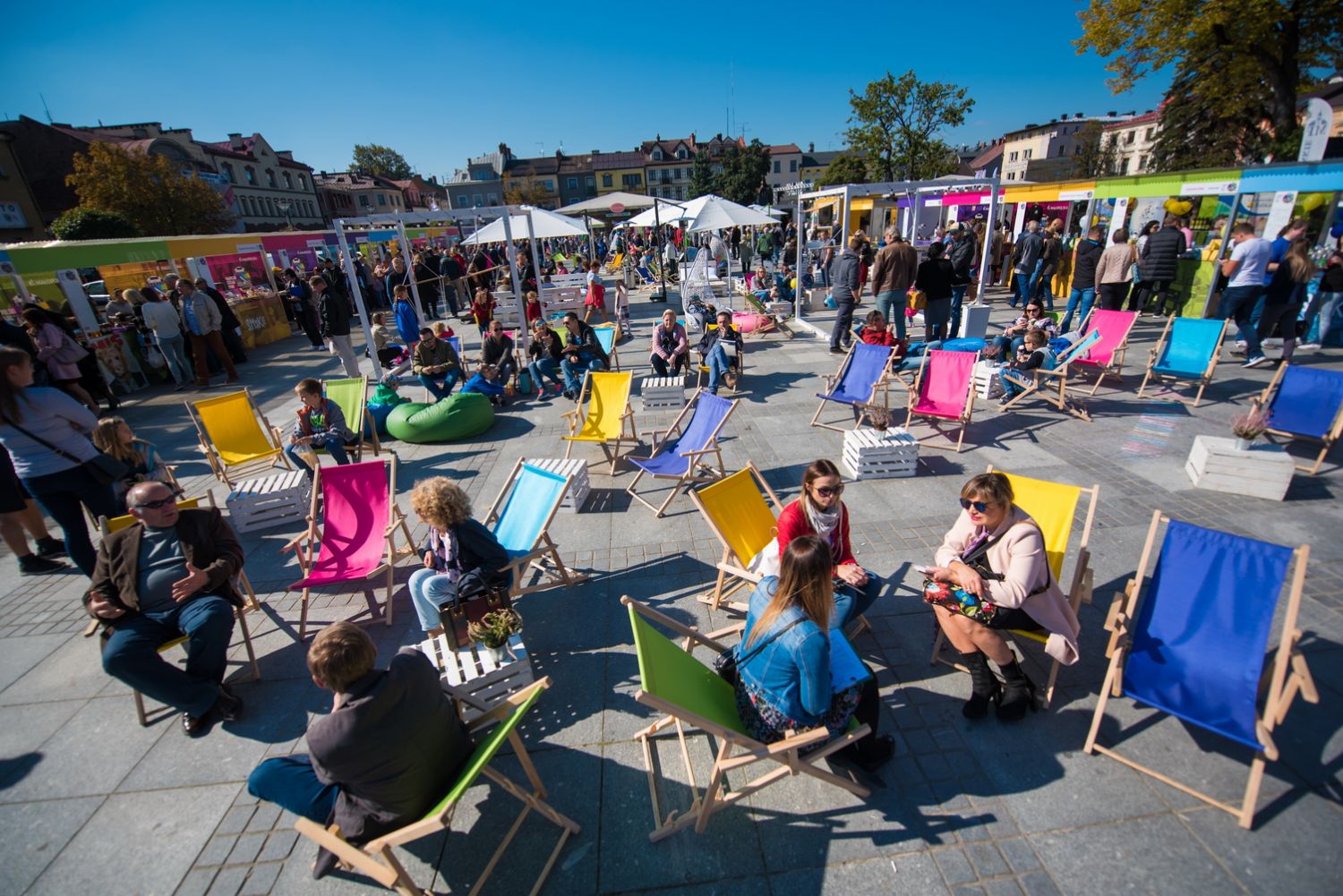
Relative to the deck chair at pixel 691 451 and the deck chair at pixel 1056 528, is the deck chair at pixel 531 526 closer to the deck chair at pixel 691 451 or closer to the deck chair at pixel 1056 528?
the deck chair at pixel 691 451

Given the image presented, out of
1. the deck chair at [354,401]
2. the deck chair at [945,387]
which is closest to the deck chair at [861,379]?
the deck chair at [945,387]

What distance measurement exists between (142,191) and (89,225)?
6.50 meters

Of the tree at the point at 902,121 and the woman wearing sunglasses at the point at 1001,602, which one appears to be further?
the tree at the point at 902,121

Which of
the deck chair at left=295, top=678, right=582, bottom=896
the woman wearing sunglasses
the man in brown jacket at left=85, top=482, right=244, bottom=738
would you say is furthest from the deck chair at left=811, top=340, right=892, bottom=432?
the man in brown jacket at left=85, top=482, right=244, bottom=738

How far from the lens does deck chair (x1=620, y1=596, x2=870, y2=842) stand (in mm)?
2256

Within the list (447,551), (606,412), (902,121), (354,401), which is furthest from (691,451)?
(902,121)

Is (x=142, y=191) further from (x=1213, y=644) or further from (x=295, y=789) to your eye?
(x=1213, y=644)

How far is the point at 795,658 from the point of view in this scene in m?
2.35

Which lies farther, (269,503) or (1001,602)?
(269,503)

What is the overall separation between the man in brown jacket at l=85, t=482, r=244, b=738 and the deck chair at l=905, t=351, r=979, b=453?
6427 mm

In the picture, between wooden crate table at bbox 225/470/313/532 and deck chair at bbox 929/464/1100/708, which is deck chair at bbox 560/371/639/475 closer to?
wooden crate table at bbox 225/470/313/532

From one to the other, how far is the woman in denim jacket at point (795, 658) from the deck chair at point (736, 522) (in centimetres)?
112

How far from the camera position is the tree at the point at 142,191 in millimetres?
27922

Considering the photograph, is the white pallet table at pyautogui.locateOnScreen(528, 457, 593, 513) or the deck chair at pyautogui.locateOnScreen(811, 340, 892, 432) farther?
the deck chair at pyautogui.locateOnScreen(811, 340, 892, 432)
